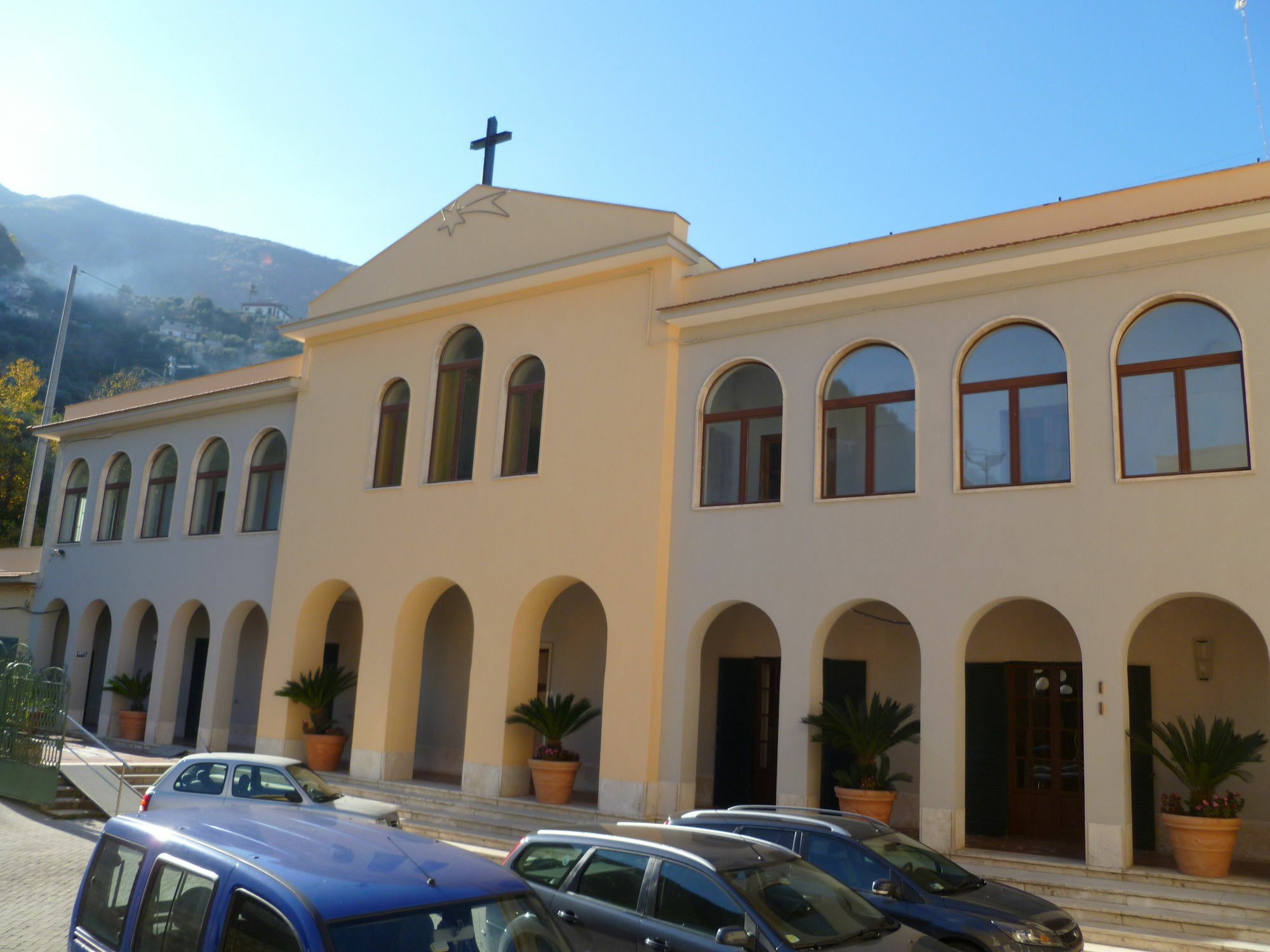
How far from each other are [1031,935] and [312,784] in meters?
7.76

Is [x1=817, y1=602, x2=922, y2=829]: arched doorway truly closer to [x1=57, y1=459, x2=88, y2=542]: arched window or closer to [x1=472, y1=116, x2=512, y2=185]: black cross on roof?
[x1=472, y1=116, x2=512, y2=185]: black cross on roof

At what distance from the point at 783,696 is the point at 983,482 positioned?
12.2 ft

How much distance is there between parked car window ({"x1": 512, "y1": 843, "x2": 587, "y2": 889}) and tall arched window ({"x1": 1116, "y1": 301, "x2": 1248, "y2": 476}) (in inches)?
317

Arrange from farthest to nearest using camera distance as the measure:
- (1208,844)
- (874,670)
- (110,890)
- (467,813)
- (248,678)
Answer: (248,678) → (467,813) → (874,670) → (1208,844) → (110,890)

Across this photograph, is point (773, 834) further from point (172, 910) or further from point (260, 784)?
point (260, 784)

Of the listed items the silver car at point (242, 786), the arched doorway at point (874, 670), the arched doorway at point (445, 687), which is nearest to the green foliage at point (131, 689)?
the arched doorway at point (445, 687)

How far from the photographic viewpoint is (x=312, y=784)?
1159 cm

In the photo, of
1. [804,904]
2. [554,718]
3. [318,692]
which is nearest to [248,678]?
[318,692]

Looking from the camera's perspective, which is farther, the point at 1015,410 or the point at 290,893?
the point at 1015,410

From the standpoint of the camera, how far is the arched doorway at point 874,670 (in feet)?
46.5

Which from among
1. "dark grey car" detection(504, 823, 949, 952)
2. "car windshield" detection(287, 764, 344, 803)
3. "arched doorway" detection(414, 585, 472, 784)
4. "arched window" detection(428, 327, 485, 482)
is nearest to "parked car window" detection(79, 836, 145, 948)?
"dark grey car" detection(504, 823, 949, 952)

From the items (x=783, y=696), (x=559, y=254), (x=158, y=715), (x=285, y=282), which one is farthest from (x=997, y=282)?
(x=285, y=282)

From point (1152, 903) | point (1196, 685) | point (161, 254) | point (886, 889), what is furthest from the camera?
point (161, 254)

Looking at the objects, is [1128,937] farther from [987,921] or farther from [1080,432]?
[1080,432]
